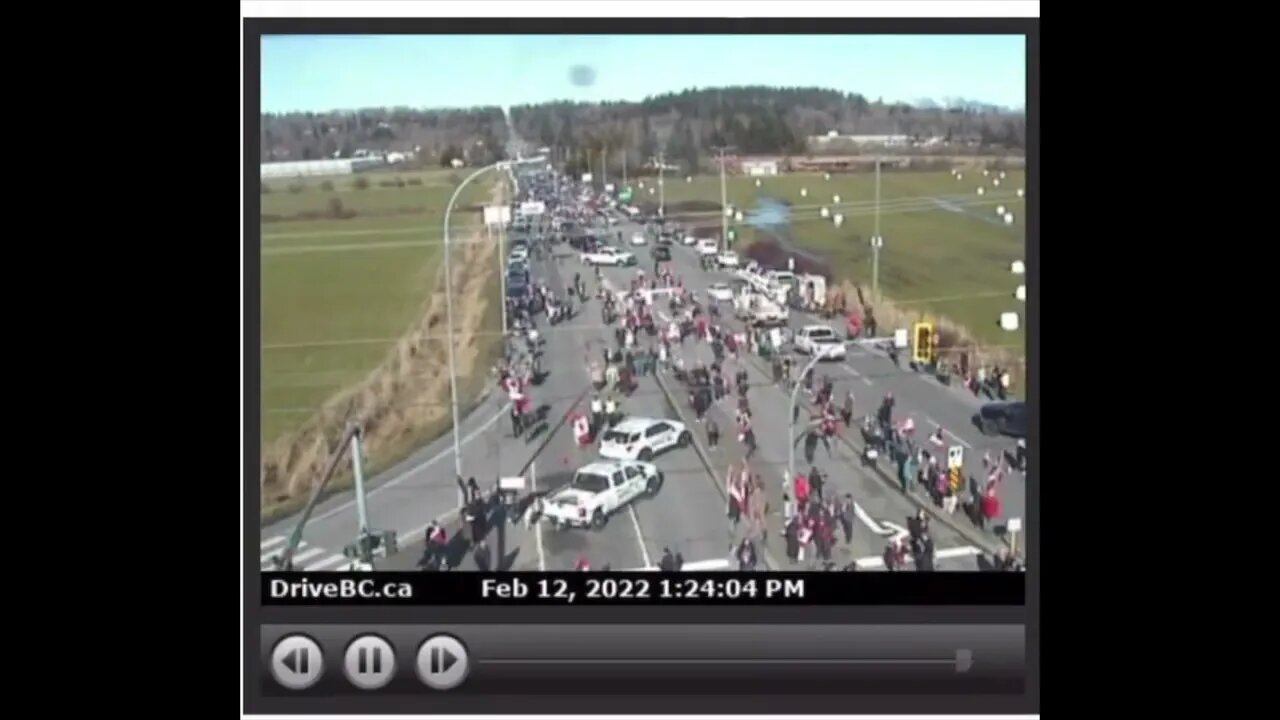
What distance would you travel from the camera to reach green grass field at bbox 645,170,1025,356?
Result: 8438 mm

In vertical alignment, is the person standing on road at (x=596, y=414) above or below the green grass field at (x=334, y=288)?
below

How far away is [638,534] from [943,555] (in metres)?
1.53

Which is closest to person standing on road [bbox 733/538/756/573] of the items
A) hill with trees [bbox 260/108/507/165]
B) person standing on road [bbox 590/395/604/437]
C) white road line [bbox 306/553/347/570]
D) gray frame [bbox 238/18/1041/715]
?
gray frame [bbox 238/18/1041/715]

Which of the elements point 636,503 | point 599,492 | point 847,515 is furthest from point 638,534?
point 847,515

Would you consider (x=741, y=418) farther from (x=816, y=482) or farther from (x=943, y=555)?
(x=943, y=555)

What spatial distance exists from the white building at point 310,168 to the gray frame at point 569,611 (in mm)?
73

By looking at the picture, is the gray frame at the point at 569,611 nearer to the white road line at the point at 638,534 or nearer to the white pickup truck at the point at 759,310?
the white road line at the point at 638,534

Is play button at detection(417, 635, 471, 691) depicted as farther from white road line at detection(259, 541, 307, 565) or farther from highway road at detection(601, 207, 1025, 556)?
highway road at detection(601, 207, 1025, 556)

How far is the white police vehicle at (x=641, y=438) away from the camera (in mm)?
8438

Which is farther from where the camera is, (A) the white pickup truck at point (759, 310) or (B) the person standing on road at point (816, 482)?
(A) the white pickup truck at point (759, 310)

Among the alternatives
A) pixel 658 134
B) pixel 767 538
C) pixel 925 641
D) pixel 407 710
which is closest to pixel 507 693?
pixel 407 710

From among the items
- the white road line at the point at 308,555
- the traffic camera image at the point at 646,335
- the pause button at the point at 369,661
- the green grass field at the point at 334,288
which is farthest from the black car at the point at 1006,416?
the white road line at the point at 308,555

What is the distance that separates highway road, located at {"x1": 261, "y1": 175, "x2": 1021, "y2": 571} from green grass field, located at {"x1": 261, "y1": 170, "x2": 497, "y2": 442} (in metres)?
0.54

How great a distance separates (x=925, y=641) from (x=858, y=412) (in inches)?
47.0
